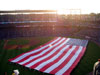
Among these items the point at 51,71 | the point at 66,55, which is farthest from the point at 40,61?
the point at 66,55

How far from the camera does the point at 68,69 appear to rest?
8250mm

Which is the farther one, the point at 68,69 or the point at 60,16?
the point at 60,16

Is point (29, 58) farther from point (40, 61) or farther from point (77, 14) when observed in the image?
point (77, 14)

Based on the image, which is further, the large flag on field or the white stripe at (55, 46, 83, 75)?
the large flag on field

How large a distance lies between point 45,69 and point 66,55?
3.32m

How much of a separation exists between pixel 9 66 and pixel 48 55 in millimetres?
3429

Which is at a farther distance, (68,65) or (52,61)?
(52,61)

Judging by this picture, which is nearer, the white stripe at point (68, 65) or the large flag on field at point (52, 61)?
the white stripe at point (68, 65)

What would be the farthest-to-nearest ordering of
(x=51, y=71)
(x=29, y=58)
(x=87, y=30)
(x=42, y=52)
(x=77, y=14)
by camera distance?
1. (x=77, y=14)
2. (x=87, y=30)
3. (x=42, y=52)
4. (x=29, y=58)
5. (x=51, y=71)

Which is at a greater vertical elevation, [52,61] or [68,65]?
[52,61]

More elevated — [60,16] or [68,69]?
[60,16]

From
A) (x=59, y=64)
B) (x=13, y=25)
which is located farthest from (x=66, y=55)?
(x=13, y=25)

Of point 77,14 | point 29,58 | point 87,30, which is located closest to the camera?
point 29,58

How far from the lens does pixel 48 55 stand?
10906 mm
